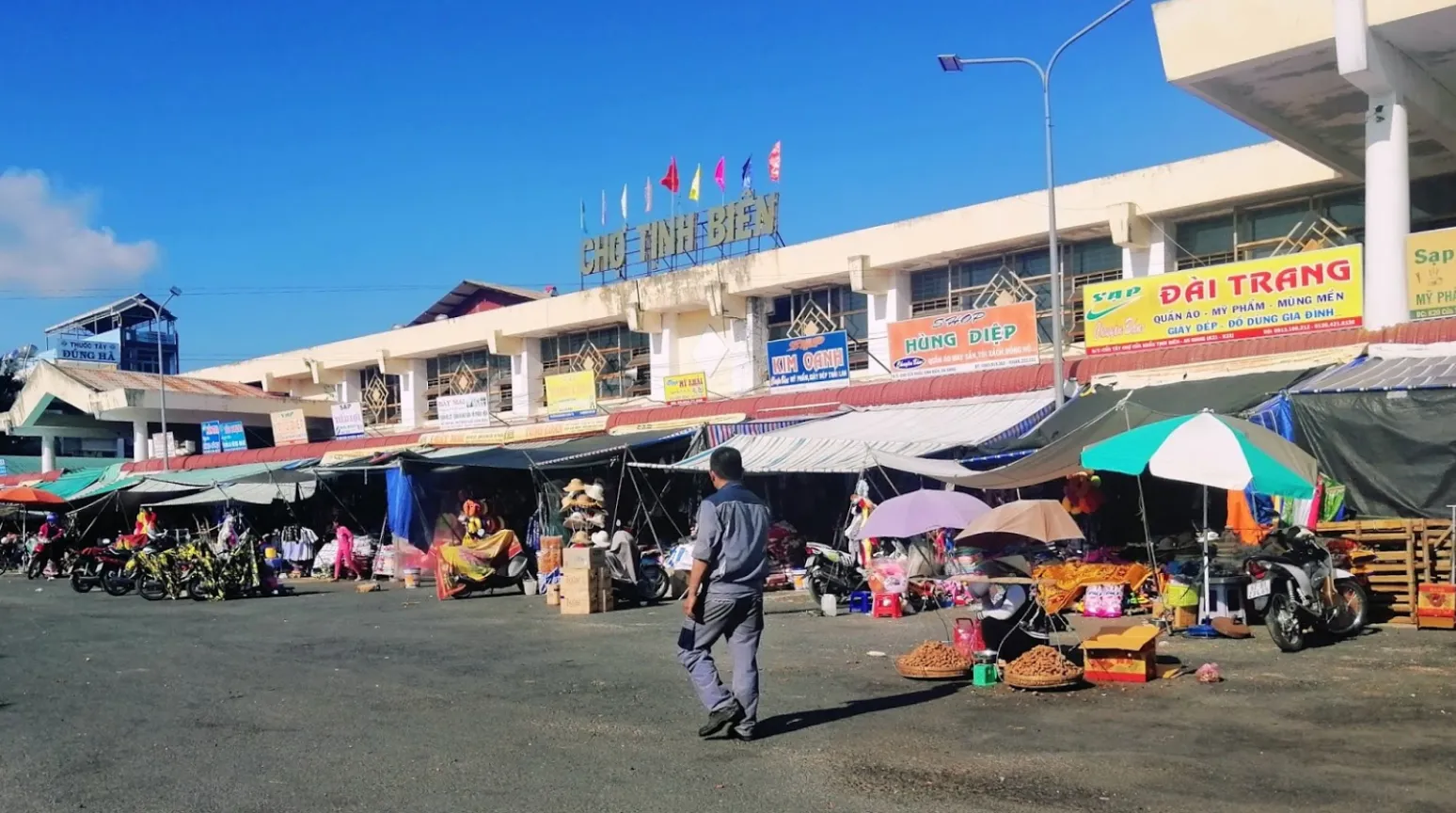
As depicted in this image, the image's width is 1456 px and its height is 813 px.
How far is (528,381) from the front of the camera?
3025 cm

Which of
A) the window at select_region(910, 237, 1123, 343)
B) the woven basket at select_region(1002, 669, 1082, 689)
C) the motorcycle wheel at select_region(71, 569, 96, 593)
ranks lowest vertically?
the motorcycle wheel at select_region(71, 569, 96, 593)

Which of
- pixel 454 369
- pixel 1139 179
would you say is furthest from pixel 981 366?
pixel 454 369

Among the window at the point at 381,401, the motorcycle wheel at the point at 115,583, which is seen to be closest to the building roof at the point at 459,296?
the window at the point at 381,401

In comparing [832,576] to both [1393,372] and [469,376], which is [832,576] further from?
[469,376]

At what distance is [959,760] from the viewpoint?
5895 mm

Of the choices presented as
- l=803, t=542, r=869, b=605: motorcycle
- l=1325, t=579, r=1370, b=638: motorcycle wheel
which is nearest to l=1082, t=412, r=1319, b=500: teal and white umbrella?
l=1325, t=579, r=1370, b=638: motorcycle wheel

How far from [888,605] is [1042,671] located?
18.1 feet

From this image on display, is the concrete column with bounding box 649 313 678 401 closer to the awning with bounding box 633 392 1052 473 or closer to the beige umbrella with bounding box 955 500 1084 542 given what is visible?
the awning with bounding box 633 392 1052 473

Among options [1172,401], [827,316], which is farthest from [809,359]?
[1172,401]

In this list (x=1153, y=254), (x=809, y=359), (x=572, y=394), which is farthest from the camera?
(x=572, y=394)

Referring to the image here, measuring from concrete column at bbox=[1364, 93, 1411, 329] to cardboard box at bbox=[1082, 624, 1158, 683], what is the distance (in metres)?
8.88

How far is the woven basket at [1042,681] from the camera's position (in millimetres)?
7594

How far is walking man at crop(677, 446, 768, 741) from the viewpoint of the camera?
644 centimetres

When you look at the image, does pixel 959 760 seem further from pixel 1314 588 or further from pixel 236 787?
pixel 1314 588
